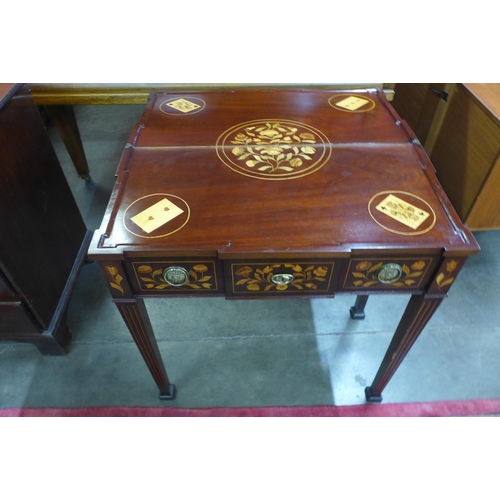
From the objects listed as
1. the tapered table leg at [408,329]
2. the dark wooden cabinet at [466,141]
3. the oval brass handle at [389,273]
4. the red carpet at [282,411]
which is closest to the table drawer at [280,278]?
the oval brass handle at [389,273]

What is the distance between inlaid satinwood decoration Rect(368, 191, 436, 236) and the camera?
0.81m

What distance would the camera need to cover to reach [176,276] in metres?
0.83

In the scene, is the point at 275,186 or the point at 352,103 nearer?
the point at 275,186

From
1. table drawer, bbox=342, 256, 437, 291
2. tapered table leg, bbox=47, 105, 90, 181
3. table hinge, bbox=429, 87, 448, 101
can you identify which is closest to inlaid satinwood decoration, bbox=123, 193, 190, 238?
table drawer, bbox=342, 256, 437, 291

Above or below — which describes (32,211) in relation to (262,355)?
above

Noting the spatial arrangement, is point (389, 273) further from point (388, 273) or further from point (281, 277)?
point (281, 277)

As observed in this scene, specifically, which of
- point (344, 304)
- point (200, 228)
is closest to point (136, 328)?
point (200, 228)

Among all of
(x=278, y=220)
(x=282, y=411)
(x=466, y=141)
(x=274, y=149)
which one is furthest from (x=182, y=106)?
(x=466, y=141)

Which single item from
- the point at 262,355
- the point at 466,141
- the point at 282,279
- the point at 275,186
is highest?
the point at 275,186

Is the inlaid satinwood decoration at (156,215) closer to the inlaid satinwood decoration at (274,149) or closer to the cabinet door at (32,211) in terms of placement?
the inlaid satinwood decoration at (274,149)

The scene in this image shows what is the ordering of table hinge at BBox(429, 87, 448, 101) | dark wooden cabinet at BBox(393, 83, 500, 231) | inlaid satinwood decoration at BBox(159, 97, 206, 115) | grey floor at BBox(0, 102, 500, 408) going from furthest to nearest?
table hinge at BBox(429, 87, 448, 101) → dark wooden cabinet at BBox(393, 83, 500, 231) → grey floor at BBox(0, 102, 500, 408) → inlaid satinwood decoration at BBox(159, 97, 206, 115)

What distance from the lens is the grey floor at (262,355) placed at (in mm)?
1282

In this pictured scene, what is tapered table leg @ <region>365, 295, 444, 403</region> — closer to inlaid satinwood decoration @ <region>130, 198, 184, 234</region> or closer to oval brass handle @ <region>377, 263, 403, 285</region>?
oval brass handle @ <region>377, 263, 403, 285</region>

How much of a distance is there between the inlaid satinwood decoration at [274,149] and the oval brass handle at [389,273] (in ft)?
1.01
